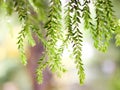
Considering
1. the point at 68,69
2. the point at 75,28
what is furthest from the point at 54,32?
the point at 68,69

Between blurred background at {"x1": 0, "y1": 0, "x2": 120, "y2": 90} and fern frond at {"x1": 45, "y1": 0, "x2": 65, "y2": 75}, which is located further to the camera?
blurred background at {"x1": 0, "y1": 0, "x2": 120, "y2": 90}

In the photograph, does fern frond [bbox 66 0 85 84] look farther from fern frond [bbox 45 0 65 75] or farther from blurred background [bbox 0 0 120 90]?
blurred background [bbox 0 0 120 90]

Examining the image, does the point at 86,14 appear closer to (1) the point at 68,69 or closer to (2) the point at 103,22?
(2) the point at 103,22

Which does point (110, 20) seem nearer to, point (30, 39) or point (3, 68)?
point (30, 39)

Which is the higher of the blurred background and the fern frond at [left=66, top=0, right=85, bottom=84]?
the fern frond at [left=66, top=0, right=85, bottom=84]

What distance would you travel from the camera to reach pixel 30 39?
3.81 feet

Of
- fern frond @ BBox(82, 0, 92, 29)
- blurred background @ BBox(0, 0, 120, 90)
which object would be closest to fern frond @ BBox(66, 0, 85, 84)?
fern frond @ BBox(82, 0, 92, 29)

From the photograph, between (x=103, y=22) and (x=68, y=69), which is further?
(x=68, y=69)

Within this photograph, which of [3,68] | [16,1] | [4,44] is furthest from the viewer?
[4,44]

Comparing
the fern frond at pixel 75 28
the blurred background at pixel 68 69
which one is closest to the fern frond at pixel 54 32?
the fern frond at pixel 75 28

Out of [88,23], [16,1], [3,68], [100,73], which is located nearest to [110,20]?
[88,23]

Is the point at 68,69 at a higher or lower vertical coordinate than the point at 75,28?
lower

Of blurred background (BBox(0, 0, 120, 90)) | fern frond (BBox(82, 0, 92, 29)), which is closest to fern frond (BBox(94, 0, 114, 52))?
fern frond (BBox(82, 0, 92, 29))

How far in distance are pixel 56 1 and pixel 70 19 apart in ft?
0.23
